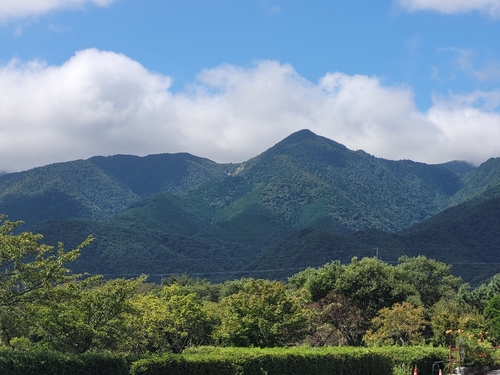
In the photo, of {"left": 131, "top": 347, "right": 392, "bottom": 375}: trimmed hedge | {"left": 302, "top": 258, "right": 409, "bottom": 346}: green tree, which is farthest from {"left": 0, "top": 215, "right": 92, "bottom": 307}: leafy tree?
{"left": 302, "top": 258, "right": 409, "bottom": 346}: green tree

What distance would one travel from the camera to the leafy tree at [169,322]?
1283 inches

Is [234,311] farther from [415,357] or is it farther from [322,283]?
[322,283]

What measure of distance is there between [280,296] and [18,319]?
18.7 meters

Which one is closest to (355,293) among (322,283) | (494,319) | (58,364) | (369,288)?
(369,288)

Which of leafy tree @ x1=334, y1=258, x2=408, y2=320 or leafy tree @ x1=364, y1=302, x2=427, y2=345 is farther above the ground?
leafy tree @ x1=334, y1=258, x2=408, y2=320

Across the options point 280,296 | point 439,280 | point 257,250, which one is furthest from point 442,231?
point 280,296

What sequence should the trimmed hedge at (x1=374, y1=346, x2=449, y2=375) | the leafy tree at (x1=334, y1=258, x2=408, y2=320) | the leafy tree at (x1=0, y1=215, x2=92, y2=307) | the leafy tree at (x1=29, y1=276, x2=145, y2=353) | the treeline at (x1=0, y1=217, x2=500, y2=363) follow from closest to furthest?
the leafy tree at (x1=0, y1=215, x2=92, y2=307), the treeline at (x1=0, y1=217, x2=500, y2=363), the leafy tree at (x1=29, y1=276, x2=145, y2=353), the trimmed hedge at (x1=374, y1=346, x2=449, y2=375), the leafy tree at (x1=334, y1=258, x2=408, y2=320)

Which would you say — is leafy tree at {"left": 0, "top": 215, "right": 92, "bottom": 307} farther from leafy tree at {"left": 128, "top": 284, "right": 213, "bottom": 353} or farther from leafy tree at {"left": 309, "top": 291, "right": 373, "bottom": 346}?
leafy tree at {"left": 309, "top": 291, "right": 373, "bottom": 346}

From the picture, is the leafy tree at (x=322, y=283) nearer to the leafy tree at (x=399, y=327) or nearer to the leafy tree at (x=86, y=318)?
the leafy tree at (x=399, y=327)

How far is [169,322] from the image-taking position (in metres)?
35.0

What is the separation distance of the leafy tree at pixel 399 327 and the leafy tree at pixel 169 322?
1171cm

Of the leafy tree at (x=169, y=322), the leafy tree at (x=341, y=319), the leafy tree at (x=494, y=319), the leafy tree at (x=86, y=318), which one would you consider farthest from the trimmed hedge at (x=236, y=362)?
the leafy tree at (x=341, y=319)

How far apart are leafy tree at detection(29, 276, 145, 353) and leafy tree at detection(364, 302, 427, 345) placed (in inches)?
899

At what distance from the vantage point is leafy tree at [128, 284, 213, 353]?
32.6 m
